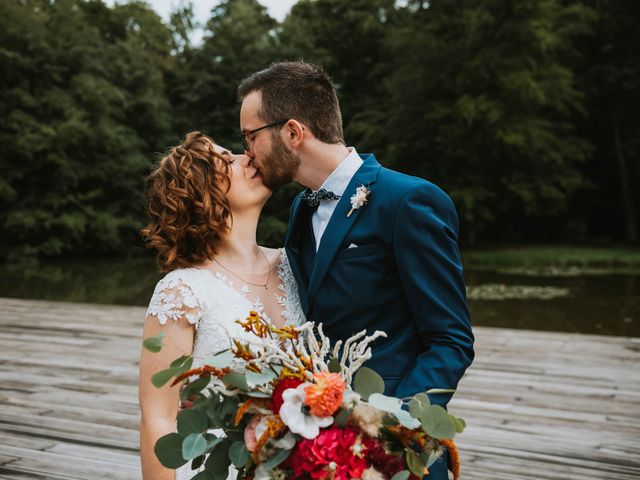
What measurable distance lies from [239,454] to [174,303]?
79cm

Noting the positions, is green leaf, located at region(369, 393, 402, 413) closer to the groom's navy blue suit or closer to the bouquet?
the bouquet

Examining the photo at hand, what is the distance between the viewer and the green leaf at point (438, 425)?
3.37 feet

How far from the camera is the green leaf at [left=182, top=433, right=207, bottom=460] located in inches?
42.3

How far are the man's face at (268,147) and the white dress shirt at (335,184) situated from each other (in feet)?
0.44

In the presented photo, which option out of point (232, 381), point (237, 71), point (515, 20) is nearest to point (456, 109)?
point (515, 20)

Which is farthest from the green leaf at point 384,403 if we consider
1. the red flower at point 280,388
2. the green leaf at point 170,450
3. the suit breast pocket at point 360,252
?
the suit breast pocket at point 360,252

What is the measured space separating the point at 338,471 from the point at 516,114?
62.8ft

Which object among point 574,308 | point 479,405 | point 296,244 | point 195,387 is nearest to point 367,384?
point 195,387

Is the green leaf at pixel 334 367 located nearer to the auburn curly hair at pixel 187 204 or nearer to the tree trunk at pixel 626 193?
the auburn curly hair at pixel 187 204

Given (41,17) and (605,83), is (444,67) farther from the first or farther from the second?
(41,17)

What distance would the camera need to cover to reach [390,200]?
167 cm

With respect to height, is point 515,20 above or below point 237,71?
above

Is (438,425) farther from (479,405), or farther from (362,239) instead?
(479,405)

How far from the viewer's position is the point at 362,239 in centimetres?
171
